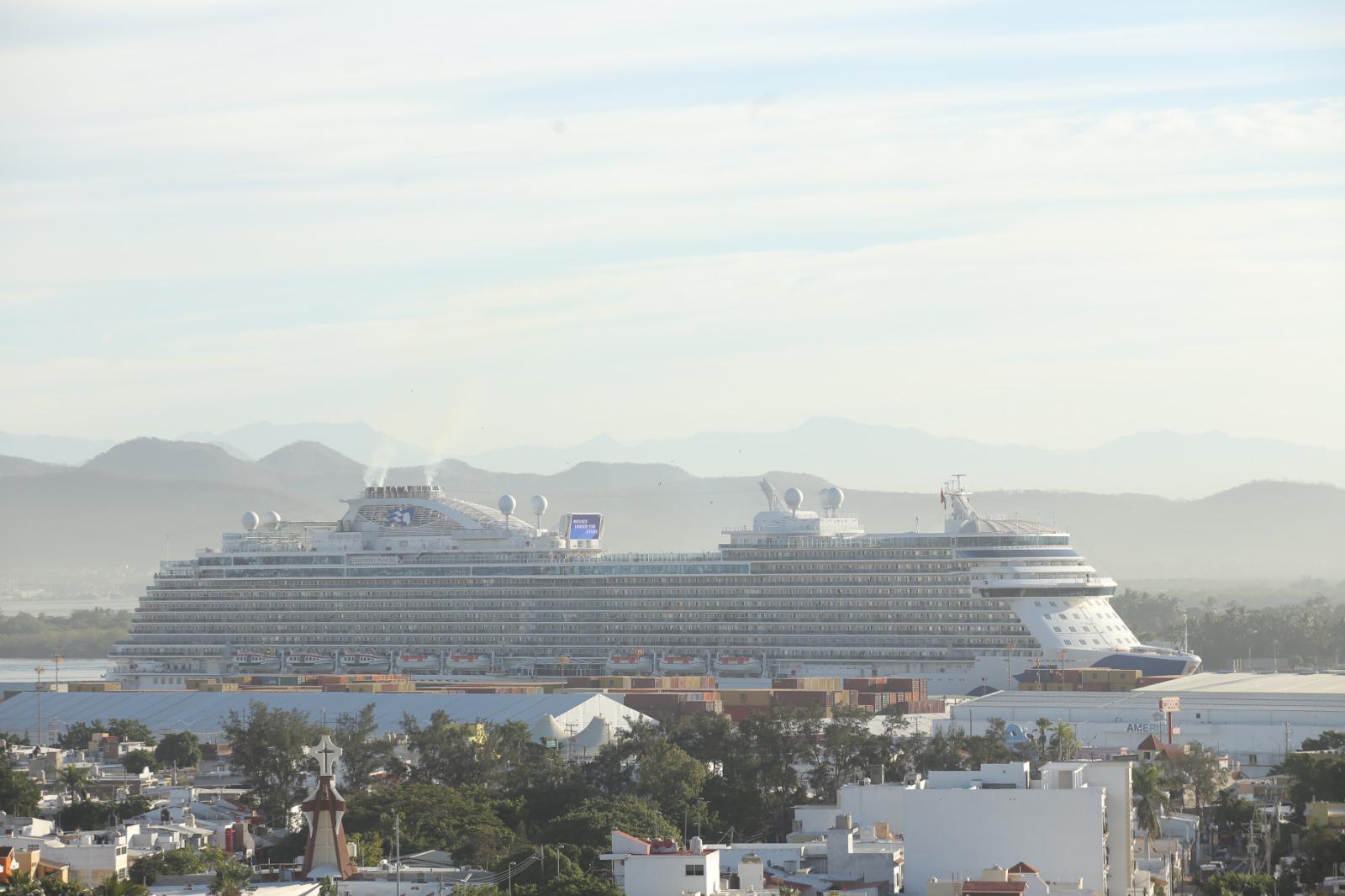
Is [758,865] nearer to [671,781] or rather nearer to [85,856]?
[85,856]

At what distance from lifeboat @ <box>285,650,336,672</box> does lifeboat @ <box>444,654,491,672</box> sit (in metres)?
8.17

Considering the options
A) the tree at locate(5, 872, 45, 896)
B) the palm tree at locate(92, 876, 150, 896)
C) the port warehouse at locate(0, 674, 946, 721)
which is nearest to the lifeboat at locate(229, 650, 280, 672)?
the port warehouse at locate(0, 674, 946, 721)

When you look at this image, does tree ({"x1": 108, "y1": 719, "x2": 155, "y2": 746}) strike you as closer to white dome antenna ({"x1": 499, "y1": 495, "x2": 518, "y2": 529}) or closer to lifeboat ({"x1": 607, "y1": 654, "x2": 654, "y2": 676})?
lifeboat ({"x1": 607, "y1": 654, "x2": 654, "y2": 676})

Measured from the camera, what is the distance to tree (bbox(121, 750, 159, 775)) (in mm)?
90500

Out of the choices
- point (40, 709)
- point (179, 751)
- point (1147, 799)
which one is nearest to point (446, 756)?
point (179, 751)

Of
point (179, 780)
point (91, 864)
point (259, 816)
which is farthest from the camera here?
point (179, 780)

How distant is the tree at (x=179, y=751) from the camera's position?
3799 inches

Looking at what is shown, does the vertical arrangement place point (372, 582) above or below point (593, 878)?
above

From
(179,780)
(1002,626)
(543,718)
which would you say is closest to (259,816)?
(179,780)

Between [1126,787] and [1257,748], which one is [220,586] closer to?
[1257,748]

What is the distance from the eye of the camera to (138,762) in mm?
90812

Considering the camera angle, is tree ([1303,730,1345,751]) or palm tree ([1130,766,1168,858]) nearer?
palm tree ([1130,766,1168,858])

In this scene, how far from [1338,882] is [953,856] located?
29.0 ft

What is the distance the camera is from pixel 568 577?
443 ft
